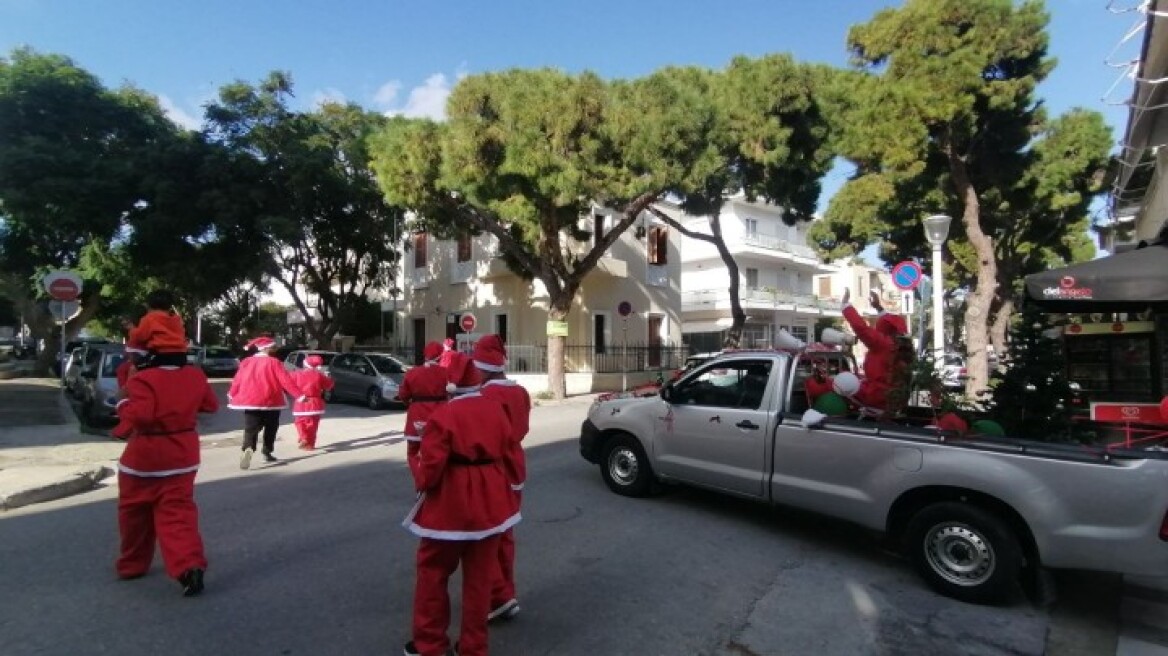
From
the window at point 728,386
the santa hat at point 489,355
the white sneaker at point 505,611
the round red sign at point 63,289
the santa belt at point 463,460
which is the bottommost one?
the white sneaker at point 505,611

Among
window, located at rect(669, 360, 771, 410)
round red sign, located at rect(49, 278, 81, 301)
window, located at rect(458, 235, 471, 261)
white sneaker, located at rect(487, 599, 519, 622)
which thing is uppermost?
window, located at rect(458, 235, 471, 261)

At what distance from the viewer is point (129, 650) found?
3.64 metres

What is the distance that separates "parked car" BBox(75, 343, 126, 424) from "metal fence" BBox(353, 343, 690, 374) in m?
9.25

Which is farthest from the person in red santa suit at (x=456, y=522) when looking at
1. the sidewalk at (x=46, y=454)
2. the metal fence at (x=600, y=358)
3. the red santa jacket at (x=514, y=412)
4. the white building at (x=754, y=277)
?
the white building at (x=754, y=277)

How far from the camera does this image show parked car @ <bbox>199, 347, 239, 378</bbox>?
30.0m

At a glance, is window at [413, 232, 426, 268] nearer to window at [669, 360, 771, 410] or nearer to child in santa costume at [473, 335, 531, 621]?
window at [669, 360, 771, 410]

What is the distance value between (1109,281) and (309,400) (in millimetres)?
10335

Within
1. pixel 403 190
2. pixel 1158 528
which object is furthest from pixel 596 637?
pixel 403 190

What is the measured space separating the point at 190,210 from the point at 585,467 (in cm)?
1999

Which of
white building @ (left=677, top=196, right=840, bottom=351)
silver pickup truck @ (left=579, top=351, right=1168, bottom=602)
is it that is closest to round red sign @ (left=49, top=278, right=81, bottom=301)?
silver pickup truck @ (left=579, top=351, right=1168, bottom=602)

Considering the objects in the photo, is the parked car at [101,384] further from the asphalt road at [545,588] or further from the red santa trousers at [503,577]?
the red santa trousers at [503,577]

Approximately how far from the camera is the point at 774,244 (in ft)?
129

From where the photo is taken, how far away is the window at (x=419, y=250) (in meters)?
31.2

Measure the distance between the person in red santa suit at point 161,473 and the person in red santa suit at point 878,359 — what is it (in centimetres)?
523
